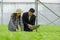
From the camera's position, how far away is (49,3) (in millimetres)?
13734

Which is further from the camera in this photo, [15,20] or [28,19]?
[28,19]

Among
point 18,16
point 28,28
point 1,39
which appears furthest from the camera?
point 28,28

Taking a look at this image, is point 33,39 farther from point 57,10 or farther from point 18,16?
point 57,10

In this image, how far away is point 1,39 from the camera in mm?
3043

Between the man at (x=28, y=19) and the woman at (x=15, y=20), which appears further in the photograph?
the man at (x=28, y=19)

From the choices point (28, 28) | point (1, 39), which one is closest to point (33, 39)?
point (1, 39)

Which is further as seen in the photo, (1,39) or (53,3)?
(53,3)

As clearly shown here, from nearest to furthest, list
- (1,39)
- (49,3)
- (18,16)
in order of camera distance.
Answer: (1,39), (18,16), (49,3)

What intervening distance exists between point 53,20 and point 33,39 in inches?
432

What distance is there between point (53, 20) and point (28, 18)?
15.8ft

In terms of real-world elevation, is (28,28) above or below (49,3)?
below

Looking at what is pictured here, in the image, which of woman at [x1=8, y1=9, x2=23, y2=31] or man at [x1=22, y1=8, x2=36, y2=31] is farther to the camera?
man at [x1=22, y1=8, x2=36, y2=31]

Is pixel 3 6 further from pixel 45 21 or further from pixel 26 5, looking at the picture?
pixel 45 21

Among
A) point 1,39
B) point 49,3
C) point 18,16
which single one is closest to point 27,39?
point 1,39
